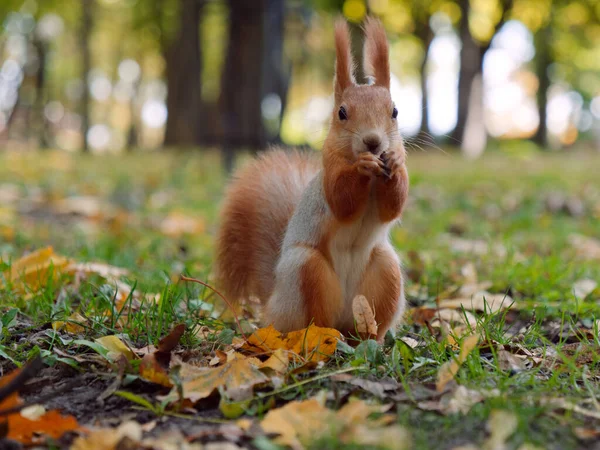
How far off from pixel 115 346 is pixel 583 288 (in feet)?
5.34

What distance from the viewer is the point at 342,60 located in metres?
1.79

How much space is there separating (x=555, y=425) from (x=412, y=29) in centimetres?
1781

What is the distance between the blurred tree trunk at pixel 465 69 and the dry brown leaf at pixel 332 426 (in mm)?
12180

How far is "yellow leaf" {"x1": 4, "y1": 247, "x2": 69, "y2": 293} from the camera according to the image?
206 cm

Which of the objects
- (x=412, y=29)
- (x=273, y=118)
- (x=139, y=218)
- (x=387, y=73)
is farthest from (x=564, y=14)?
(x=387, y=73)

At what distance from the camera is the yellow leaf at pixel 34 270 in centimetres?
206

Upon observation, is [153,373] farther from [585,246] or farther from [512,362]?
[585,246]

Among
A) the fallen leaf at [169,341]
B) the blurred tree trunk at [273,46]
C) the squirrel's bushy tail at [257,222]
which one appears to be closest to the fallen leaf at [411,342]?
the squirrel's bushy tail at [257,222]

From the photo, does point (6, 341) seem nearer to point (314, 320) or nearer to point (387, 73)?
point (314, 320)

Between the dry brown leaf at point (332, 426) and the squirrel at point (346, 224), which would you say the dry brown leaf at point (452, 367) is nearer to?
the dry brown leaf at point (332, 426)

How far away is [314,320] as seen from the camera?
1653 mm

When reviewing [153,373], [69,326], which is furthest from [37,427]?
[69,326]

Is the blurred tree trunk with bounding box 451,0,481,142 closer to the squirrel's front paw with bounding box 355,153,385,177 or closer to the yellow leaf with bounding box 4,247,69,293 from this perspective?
the yellow leaf with bounding box 4,247,69,293

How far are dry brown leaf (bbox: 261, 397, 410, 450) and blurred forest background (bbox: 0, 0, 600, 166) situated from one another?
0.93m
